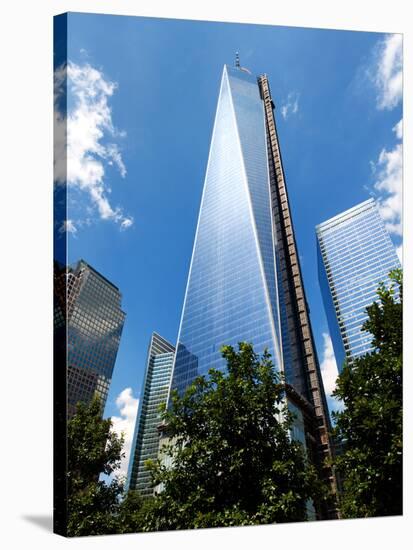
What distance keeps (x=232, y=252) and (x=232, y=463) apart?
274ft

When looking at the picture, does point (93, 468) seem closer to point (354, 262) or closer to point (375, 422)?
point (375, 422)

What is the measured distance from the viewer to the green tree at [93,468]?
1334 centimetres

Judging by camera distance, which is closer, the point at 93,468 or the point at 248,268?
the point at 93,468

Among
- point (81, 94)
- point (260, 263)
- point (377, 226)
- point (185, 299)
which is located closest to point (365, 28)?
point (81, 94)

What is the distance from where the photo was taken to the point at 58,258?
11055 mm

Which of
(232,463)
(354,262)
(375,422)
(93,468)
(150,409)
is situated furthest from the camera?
(150,409)

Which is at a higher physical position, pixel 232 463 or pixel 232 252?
pixel 232 252

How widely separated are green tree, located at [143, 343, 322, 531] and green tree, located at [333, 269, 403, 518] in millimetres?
1121

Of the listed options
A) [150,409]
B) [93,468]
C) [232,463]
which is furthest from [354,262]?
[150,409]

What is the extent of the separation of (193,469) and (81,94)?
10.1 meters

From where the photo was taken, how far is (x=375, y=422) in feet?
37.3

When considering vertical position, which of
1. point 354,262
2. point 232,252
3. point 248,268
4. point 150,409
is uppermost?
point 232,252

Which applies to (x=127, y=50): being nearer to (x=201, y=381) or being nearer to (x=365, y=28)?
(x=365, y=28)

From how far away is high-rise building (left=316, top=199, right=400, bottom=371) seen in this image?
192ft
